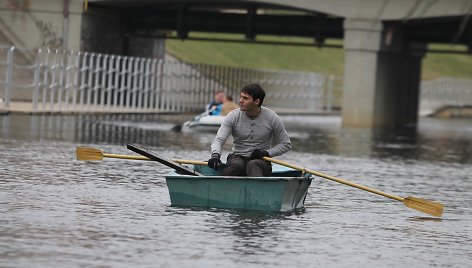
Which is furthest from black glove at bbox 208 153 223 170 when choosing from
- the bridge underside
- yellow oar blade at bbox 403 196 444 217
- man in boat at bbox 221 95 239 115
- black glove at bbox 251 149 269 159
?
the bridge underside

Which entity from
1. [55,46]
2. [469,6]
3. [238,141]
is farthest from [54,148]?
[55,46]

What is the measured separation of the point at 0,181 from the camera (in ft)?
60.2

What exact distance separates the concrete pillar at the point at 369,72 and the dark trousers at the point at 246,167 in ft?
104

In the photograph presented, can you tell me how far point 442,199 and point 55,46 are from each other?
34.4 metres

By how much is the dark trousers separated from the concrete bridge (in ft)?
91.5

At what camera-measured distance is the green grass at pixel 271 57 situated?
8012 centimetres

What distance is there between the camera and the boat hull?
51.9ft

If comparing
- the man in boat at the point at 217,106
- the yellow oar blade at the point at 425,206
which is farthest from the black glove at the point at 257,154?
the man in boat at the point at 217,106

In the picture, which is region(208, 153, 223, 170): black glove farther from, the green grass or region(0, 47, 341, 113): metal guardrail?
the green grass

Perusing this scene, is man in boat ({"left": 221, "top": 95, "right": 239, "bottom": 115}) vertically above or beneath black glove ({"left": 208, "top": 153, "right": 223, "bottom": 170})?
above

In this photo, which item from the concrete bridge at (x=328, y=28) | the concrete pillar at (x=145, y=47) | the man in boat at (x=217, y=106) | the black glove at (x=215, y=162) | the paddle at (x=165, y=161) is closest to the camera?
the black glove at (x=215, y=162)

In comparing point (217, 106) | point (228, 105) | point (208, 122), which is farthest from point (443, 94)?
point (228, 105)

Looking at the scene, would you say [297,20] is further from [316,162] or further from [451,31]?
[316,162]

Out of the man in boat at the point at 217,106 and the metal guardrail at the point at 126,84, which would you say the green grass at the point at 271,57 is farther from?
the man in boat at the point at 217,106
